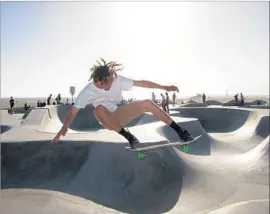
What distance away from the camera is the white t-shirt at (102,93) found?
4.15 meters

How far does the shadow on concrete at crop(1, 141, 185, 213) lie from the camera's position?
27.0ft

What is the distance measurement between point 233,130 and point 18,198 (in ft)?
64.5

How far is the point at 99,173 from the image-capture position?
29.5 feet

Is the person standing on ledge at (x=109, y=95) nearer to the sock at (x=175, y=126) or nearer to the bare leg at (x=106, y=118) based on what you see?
the bare leg at (x=106, y=118)

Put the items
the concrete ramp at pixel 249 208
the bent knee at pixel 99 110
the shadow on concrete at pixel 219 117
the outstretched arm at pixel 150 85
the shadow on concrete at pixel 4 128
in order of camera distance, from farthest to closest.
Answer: the shadow on concrete at pixel 219 117 < the shadow on concrete at pixel 4 128 < the concrete ramp at pixel 249 208 < the bent knee at pixel 99 110 < the outstretched arm at pixel 150 85

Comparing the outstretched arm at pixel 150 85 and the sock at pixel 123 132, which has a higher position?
the outstretched arm at pixel 150 85

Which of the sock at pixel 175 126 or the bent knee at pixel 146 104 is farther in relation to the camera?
the sock at pixel 175 126

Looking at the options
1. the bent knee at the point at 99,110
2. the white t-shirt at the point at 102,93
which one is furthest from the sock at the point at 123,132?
the white t-shirt at the point at 102,93

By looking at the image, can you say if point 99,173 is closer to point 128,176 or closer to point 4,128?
point 128,176

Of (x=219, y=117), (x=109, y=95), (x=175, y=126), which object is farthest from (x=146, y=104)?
(x=219, y=117)

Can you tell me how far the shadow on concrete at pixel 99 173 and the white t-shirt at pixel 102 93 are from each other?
4.39 metres

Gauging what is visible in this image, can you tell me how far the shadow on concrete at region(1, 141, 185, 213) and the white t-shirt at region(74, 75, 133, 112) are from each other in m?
4.39

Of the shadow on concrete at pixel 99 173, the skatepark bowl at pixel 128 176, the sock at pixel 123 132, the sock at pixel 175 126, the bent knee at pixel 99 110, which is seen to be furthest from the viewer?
the shadow on concrete at pixel 99 173

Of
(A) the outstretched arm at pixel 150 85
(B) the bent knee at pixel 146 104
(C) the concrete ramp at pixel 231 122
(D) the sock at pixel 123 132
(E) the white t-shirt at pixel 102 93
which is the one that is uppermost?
(A) the outstretched arm at pixel 150 85
